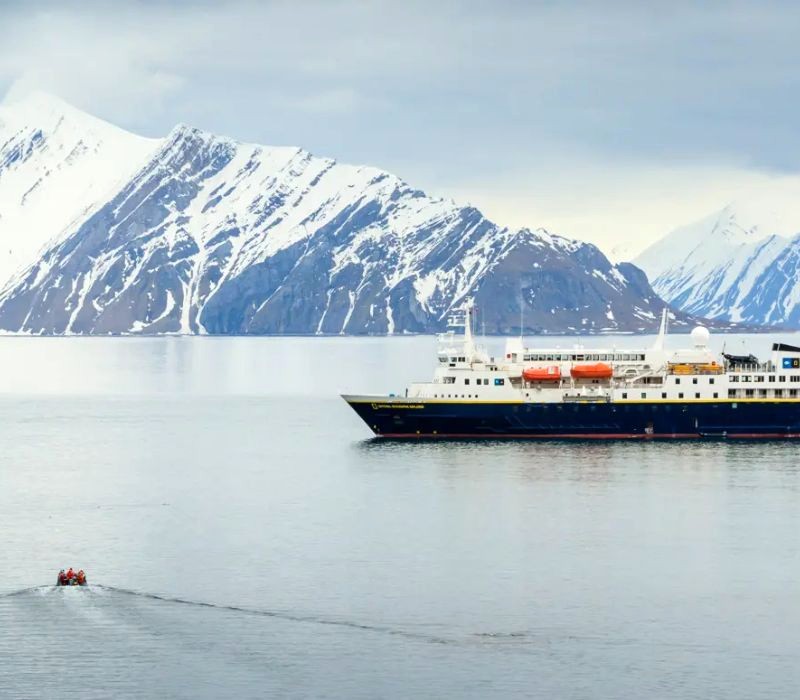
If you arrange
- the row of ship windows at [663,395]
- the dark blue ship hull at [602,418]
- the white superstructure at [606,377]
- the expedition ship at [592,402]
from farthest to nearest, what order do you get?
the row of ship windows at [663,395] → the white superstructure at [606,377] → the expedition ship at [592,402] → the dark blue ship hull at [602,418]

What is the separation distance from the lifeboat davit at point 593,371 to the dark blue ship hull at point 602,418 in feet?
9.80

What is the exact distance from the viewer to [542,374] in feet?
451

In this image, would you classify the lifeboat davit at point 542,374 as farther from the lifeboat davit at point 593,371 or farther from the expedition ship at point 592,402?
the lifeboat davit at point 593,371

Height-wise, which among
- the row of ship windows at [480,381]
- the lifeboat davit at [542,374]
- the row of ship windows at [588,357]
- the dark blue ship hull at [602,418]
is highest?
the row of ship windows at [588,357]

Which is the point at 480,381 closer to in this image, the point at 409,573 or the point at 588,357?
the point at 588,357

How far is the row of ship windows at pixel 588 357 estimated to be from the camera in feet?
457

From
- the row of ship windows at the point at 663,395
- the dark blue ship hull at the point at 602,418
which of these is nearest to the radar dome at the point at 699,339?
the row of ship windows at the point at 663,395

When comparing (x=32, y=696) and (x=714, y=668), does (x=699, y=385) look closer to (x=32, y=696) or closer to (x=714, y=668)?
(x=714, y=668)

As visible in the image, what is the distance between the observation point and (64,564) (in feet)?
262

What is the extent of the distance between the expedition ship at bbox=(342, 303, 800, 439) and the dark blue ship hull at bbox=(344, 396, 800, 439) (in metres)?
0.09

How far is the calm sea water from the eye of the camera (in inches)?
2397

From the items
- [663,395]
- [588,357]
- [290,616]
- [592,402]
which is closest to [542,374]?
[592,402]

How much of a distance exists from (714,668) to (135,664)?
2263 centimetres

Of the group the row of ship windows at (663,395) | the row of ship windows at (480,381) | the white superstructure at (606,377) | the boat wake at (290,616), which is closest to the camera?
the boat wake at (290,616)
